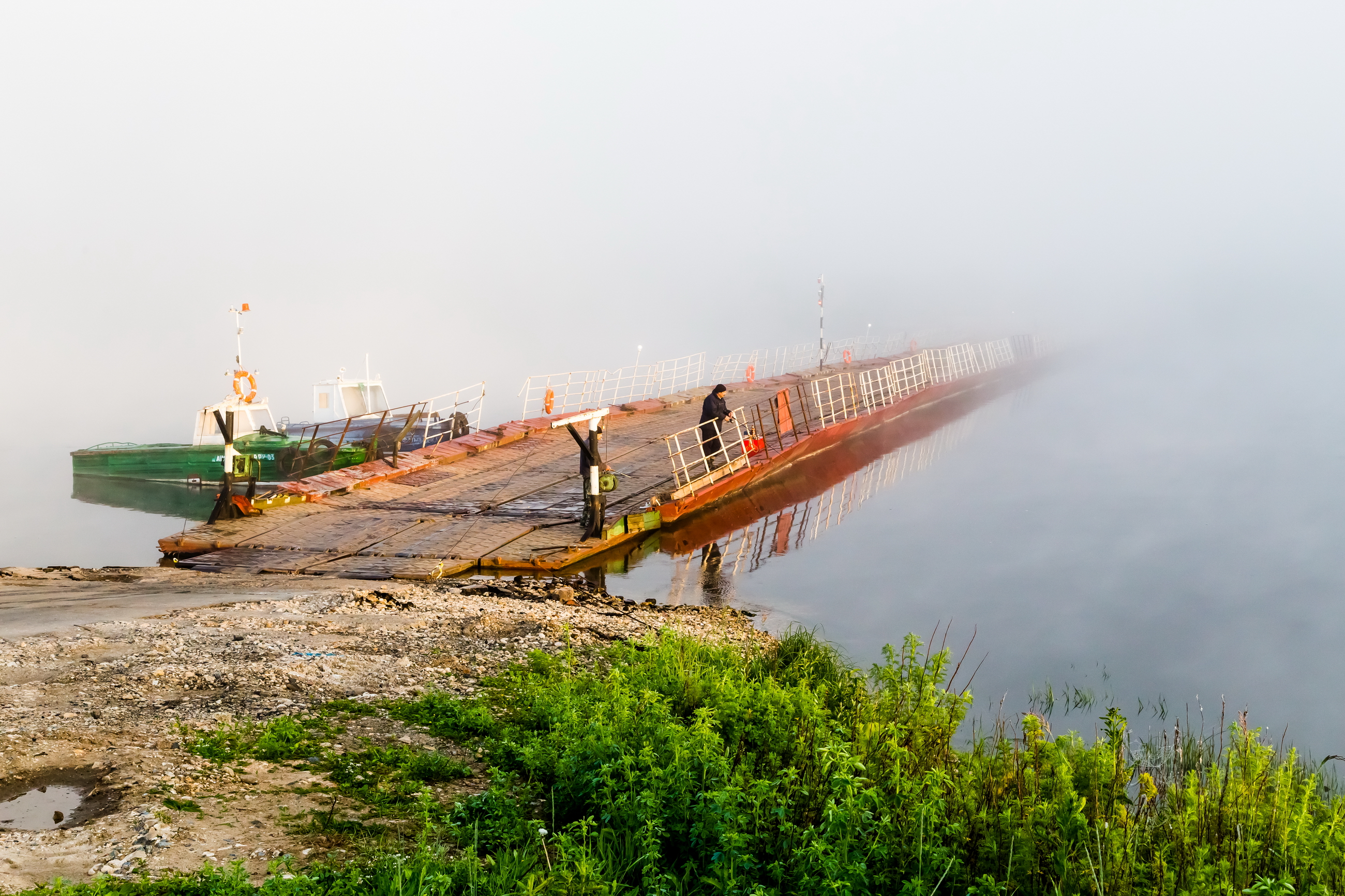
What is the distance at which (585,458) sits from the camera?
13992 millimetres

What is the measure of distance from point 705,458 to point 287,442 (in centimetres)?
1380

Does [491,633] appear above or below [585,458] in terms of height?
below

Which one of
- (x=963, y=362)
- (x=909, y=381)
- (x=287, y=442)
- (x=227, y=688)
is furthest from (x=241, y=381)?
(x=963, y=362)

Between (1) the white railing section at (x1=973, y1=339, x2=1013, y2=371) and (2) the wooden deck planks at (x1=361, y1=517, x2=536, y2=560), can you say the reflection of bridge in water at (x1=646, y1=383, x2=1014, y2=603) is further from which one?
(1) the white railing section at (x1=973, y1=339, x2=1013, y2=371)

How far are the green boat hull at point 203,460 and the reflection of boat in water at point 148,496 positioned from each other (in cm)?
34

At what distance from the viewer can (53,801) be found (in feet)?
14.9

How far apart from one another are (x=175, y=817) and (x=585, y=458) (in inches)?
390

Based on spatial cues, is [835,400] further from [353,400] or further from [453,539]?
[453,539]

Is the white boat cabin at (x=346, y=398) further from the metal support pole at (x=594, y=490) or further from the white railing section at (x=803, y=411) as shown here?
the metal support pole at (x=594, y=490)

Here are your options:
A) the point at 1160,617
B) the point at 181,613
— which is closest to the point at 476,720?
the point at 181,613

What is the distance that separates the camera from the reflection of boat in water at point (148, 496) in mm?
26375

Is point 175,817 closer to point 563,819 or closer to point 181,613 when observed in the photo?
point 563,819

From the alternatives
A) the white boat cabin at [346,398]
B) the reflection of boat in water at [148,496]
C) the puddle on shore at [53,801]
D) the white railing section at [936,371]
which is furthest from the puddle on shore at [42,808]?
the white railing section at [936,371]

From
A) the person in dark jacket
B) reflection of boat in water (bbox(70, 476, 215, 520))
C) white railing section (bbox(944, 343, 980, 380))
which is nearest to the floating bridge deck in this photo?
the person in dark jacket
